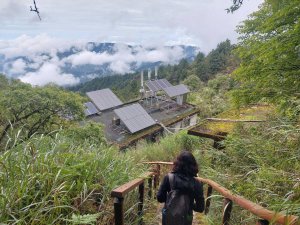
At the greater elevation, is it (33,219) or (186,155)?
(186,155)

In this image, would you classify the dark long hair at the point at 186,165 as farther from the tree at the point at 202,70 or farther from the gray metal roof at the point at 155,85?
the tree at the point at 202,70

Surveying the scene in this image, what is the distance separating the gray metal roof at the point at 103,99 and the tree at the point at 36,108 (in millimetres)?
9843

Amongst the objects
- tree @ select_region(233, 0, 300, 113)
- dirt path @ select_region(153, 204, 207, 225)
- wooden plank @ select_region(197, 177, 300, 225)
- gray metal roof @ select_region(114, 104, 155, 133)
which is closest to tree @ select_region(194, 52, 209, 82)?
gray metal roof @ select_region(114, 104, 155, 133)

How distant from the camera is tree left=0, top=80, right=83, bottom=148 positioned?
11805 mm

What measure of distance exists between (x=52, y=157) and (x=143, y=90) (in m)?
25.3

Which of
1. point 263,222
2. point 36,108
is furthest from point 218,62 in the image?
point 263,222

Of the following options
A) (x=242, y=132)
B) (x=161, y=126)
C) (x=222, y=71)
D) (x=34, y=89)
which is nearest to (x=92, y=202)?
(x=242, y=132)

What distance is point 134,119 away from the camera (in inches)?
790

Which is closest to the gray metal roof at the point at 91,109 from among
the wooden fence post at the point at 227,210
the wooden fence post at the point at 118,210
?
the wooden fence post at the point at 118,210

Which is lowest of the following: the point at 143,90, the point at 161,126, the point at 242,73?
the point at 161,126

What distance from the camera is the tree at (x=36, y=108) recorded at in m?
11.8

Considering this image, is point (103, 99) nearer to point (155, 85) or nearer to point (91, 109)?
point (91, 109)

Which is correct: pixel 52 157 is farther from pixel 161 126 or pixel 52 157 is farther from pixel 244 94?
pixel 161 126

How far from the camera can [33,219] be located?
2400 mm
